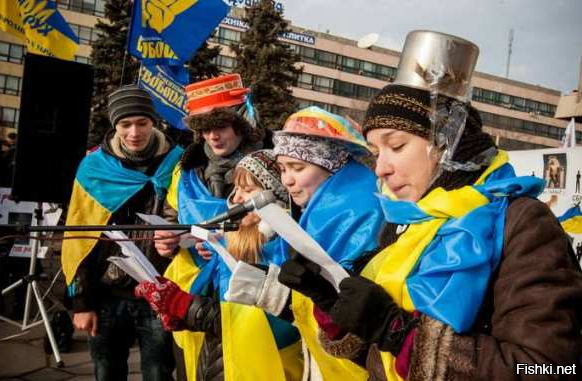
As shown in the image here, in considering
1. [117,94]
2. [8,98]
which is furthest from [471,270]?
[8,98]

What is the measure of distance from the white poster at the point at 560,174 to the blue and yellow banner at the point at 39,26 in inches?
234

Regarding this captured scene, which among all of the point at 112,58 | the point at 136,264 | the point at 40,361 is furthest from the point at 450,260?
the point at 112,58

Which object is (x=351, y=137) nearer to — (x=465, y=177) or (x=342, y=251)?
(x=342, y=251)

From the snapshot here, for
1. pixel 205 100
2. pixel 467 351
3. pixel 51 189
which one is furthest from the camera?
pixel 51 189

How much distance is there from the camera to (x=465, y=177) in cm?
140

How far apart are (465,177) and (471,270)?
29 cm

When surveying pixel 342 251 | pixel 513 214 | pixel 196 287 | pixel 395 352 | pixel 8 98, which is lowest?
pixel 196 287

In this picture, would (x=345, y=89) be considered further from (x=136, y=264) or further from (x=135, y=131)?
(x=136, y=264)

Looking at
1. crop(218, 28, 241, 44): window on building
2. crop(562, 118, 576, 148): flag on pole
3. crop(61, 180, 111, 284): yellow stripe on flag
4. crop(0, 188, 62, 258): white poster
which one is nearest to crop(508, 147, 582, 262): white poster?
crop(562, 118, 576, 148): flag on pole

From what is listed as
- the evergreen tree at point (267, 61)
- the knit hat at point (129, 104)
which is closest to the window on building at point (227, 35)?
the evergreen tree at point (267, 61)

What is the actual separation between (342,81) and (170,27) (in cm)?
4987

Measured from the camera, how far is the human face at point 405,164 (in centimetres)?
143

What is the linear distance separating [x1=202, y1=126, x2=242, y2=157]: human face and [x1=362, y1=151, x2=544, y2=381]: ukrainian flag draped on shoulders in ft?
4.72

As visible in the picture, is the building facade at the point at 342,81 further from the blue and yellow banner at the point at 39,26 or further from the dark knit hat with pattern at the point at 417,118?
the dark knit hat with pattern at the point at 417,118
